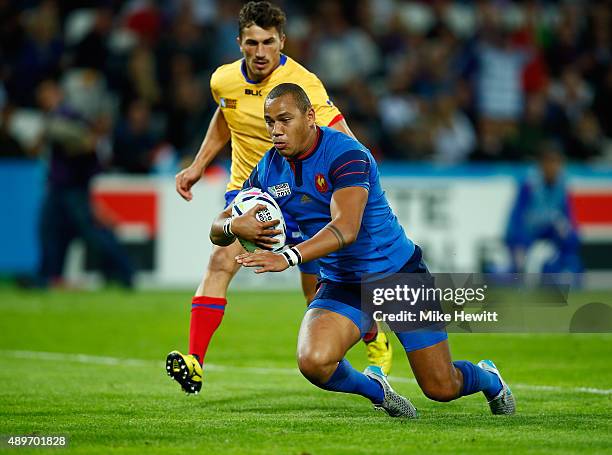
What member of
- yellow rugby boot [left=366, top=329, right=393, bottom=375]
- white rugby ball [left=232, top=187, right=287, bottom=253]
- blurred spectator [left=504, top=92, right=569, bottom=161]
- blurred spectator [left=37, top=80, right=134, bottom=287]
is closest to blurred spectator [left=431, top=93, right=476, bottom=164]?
blurred spectator [left=504, top=92, right=569, bottom=161]

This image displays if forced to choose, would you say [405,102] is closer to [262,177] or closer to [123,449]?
[262,177]

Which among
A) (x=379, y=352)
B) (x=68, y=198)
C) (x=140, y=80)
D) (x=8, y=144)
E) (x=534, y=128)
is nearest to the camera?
(x=379, y=352)

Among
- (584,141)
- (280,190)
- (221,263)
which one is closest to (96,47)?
(584,141)

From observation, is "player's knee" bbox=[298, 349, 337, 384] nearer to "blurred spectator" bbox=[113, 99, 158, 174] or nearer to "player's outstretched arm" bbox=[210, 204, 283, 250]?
"player's outstretched arm" bbox=[210, 204, 283, 250]

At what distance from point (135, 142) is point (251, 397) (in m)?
9.72

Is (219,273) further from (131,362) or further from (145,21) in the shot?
(145,21)

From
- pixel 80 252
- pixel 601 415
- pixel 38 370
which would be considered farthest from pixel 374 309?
pixel 80 252

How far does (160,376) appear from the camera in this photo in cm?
920

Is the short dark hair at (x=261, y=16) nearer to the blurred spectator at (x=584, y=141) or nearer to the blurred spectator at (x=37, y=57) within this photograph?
the blurred spectator at (x=37, y=57)

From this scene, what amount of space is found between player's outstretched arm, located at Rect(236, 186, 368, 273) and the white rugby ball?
0.90 feet

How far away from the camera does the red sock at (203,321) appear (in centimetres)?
773

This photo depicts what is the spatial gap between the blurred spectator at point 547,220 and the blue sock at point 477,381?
8984mm

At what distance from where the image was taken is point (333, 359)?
257 inches

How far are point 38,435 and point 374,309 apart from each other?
6.60ft
